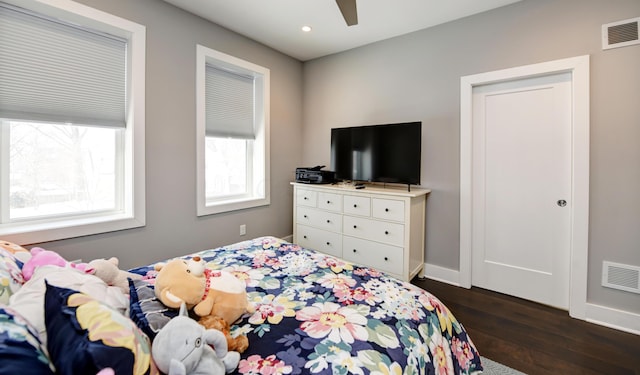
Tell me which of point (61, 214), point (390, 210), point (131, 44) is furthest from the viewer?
point (390, 210)

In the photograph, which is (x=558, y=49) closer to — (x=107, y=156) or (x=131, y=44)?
(x=131, y=44)

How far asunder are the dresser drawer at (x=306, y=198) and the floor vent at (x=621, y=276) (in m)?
2.59

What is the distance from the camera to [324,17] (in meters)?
2.84

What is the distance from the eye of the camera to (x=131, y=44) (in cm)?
240

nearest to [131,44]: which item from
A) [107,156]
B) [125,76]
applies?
[125,76]

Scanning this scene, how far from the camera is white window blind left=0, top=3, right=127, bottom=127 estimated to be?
1935 millimetres

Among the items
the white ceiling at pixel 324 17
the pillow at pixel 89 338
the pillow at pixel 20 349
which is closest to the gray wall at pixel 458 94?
the white ceiling at pixel 324 17

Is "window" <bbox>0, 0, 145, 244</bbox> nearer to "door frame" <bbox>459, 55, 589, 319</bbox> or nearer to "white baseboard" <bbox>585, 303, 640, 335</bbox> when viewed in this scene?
"door frame" <bbox>459, 55, 589, 319</bbox>

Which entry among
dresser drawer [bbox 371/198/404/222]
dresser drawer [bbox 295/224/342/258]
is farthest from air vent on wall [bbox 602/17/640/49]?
dresser drawer [bbox 295/224/342/258]

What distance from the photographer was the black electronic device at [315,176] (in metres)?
3.40

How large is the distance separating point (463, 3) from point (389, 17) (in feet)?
2.14

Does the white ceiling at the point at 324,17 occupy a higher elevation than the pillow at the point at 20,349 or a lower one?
higher

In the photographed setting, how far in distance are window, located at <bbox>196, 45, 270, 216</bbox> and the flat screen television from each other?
37.6 inches

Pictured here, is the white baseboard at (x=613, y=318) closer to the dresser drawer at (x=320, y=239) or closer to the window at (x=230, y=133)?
the dresser drawer at (x=320, y=239)
